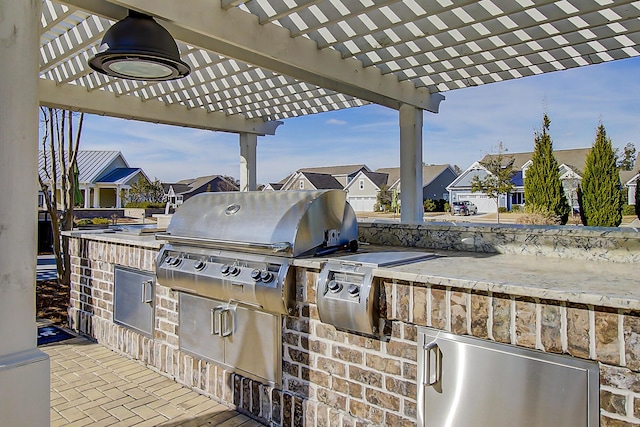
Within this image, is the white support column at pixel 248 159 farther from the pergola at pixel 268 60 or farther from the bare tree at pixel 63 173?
the bare tree at pixel 63 173

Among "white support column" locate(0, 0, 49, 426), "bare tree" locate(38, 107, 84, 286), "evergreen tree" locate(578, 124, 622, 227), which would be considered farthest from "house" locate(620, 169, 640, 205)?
"white support column" locate(0, 0, 49, 426)

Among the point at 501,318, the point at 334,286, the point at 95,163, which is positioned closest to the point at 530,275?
the point at 501,318

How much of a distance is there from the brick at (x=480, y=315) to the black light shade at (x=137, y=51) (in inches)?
82.5

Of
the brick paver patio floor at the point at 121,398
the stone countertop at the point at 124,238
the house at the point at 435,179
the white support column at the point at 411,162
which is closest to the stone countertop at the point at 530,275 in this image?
the brick paver patio floor at the point at 121,398

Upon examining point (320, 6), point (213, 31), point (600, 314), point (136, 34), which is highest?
point (320, 6)

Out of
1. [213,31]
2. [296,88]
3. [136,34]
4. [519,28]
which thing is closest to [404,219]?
[296,88]

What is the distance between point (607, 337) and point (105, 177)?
27830 millimetres

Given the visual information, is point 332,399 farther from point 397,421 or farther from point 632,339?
point 632,339

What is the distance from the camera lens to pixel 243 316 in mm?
2701

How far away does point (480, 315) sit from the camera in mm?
1812

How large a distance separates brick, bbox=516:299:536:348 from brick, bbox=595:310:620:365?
209mm

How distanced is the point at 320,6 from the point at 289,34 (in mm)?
521

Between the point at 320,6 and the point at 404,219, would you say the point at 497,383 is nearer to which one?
A: the point at 320,6

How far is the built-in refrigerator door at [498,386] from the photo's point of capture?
5.15 feet
